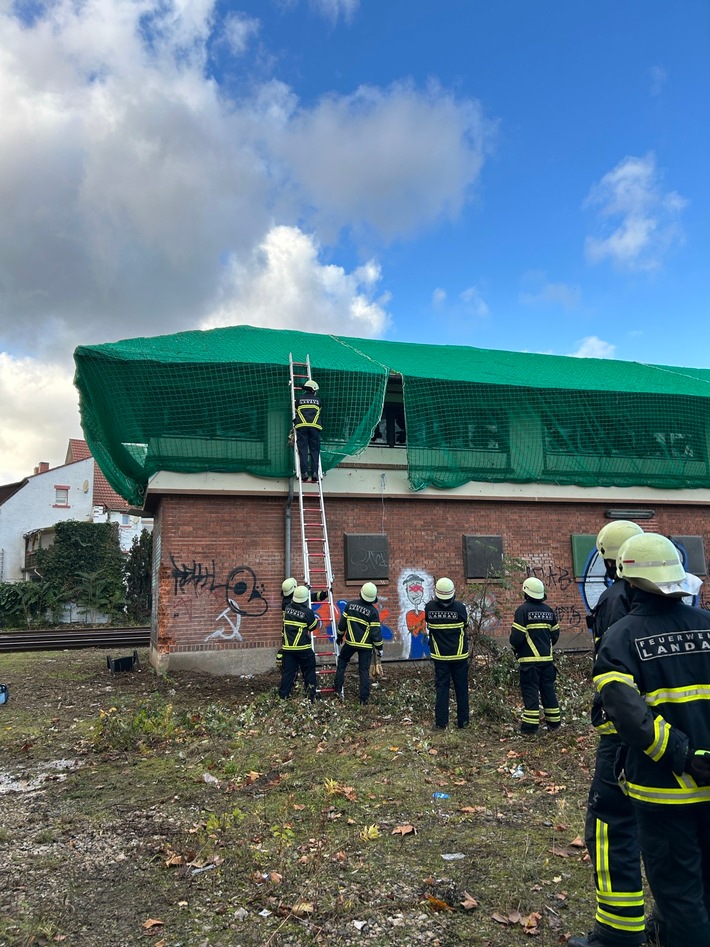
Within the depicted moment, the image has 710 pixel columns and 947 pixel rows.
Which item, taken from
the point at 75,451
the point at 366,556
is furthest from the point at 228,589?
the point at 75,451

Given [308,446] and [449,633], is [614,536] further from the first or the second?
[308,446]

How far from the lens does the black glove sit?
272 centimetres

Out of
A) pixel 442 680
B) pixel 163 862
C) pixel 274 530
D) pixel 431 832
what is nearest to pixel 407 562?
pixel 274 530

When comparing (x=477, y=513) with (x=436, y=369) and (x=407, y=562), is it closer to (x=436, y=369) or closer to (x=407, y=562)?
(x=407, y=562)

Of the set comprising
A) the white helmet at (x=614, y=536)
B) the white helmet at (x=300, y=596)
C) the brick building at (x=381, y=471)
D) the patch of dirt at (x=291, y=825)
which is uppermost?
the brick building at (x=381, y=471)

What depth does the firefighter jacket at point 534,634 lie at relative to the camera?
7.67 meters

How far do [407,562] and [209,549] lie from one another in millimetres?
3754

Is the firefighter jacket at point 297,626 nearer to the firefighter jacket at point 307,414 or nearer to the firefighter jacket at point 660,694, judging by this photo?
the firefighter jacket at point 307,414

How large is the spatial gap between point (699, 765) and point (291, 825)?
11.5 ft

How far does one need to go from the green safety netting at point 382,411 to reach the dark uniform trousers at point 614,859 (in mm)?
8706

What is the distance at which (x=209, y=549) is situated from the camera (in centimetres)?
1146

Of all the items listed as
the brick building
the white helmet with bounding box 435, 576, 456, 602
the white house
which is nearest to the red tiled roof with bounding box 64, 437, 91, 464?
the white house

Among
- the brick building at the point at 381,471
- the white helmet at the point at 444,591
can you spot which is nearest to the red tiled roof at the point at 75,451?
the brick building at the point at 381,471

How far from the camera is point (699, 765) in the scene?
2732 millimetres
